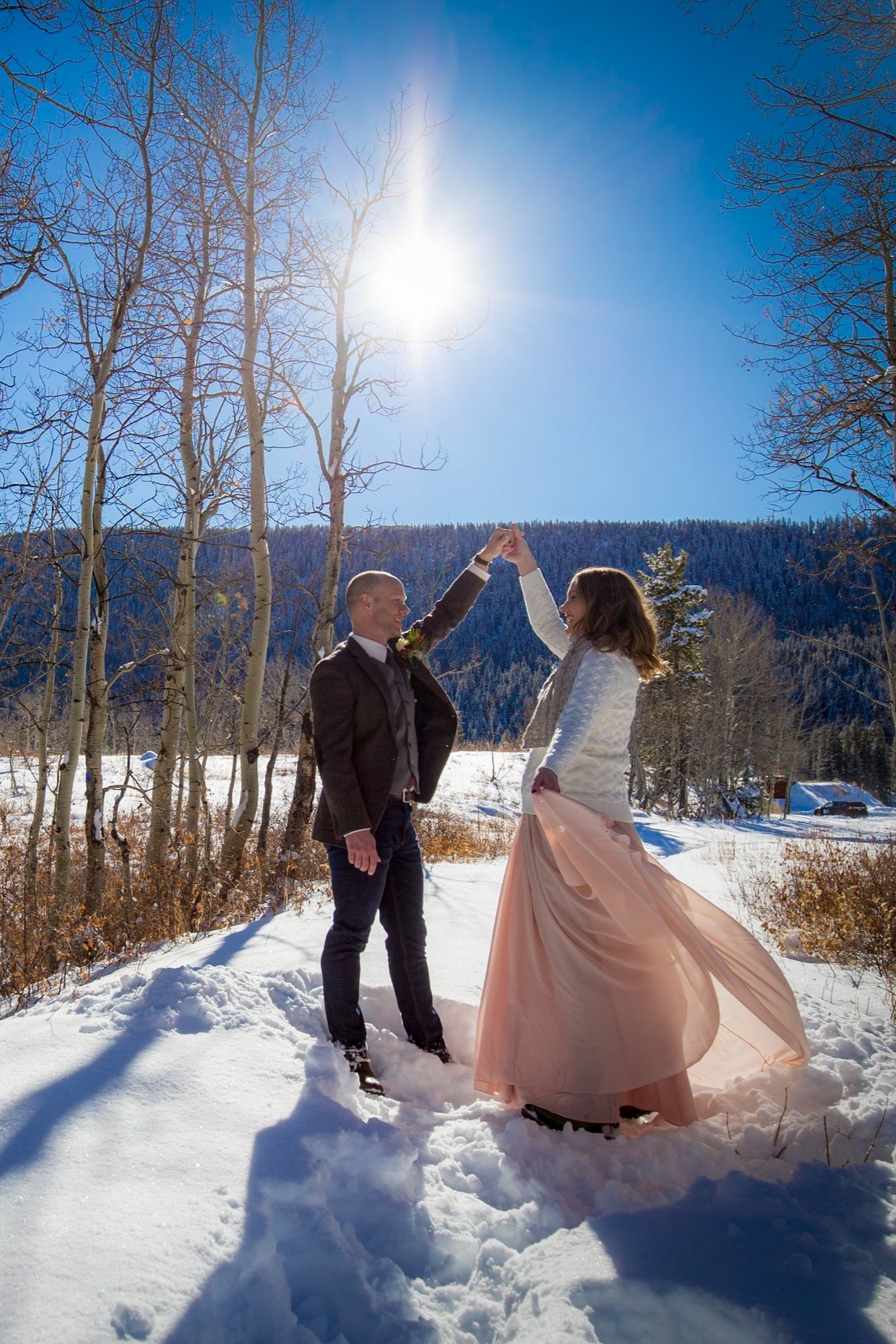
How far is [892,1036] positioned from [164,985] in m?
3.27

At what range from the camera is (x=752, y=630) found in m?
37.8

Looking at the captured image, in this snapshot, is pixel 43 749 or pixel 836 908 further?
pixel 43 749

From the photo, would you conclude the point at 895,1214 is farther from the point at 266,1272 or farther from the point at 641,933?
the point at 266,1272

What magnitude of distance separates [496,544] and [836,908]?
475cm

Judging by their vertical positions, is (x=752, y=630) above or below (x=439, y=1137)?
above

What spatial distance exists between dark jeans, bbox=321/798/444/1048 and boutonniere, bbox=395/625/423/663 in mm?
630

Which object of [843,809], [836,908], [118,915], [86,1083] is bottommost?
[843,809]

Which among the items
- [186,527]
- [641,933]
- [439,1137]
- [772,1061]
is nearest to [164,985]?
[439,1137]

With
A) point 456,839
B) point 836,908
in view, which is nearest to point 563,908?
point 836,908

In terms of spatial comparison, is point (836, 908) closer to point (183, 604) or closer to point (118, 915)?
point (118, 915)

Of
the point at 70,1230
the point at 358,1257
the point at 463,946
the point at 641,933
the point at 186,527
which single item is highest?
the point at 186,527

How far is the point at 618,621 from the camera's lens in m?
2.89

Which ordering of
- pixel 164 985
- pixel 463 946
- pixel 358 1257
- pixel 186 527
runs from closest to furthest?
pixel 358 1257 → pixel 164 985 → pixel 463 946 → pixel 186 527

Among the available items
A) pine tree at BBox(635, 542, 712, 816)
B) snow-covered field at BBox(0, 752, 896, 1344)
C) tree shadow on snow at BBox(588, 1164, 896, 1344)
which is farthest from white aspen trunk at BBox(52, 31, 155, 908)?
pine tree at BBox(635, 542, 712, 816)
